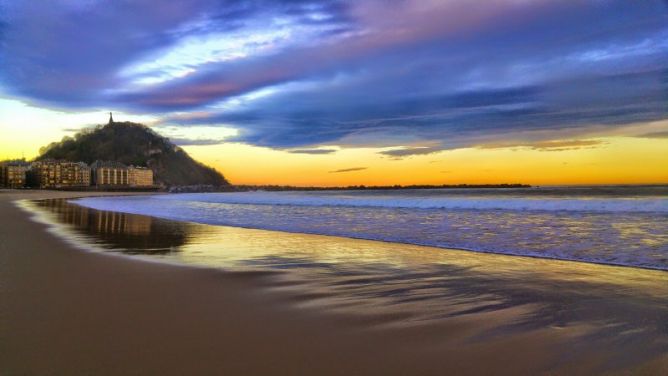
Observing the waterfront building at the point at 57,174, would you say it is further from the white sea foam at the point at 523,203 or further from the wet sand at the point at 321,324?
the wet sand at the point at 321,324

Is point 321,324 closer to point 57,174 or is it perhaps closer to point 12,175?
point 57,174

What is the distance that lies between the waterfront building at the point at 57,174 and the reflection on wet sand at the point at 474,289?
665ft

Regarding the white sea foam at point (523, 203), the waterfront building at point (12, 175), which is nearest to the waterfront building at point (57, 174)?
the waterfront building at point (12, 175)

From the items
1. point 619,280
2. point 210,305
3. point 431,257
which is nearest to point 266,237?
point 431,257

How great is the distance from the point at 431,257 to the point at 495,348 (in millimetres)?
5393

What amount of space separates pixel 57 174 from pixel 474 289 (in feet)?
694

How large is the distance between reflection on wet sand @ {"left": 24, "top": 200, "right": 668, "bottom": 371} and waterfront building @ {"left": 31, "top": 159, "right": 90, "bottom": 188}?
203m

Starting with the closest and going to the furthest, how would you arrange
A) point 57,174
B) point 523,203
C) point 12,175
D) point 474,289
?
point 474,289 < point 523,203 < point 12,175 < point 57,174

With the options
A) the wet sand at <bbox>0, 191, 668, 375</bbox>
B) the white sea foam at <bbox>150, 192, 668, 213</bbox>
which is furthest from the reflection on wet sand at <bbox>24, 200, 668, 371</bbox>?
the white sea foam at <bbox>150, 192, 668, 213</bbox>

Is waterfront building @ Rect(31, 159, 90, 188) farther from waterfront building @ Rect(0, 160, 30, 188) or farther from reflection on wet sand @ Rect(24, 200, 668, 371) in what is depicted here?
reflection on wet sand @ Rect(24, 200, 668, 371)

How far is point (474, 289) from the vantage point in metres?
6.07

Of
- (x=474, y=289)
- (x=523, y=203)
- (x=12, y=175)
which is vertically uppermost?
(x=12, y=175)

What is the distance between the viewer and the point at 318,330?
13.9 feet

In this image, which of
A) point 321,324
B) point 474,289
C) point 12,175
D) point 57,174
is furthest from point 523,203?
point 12,175
